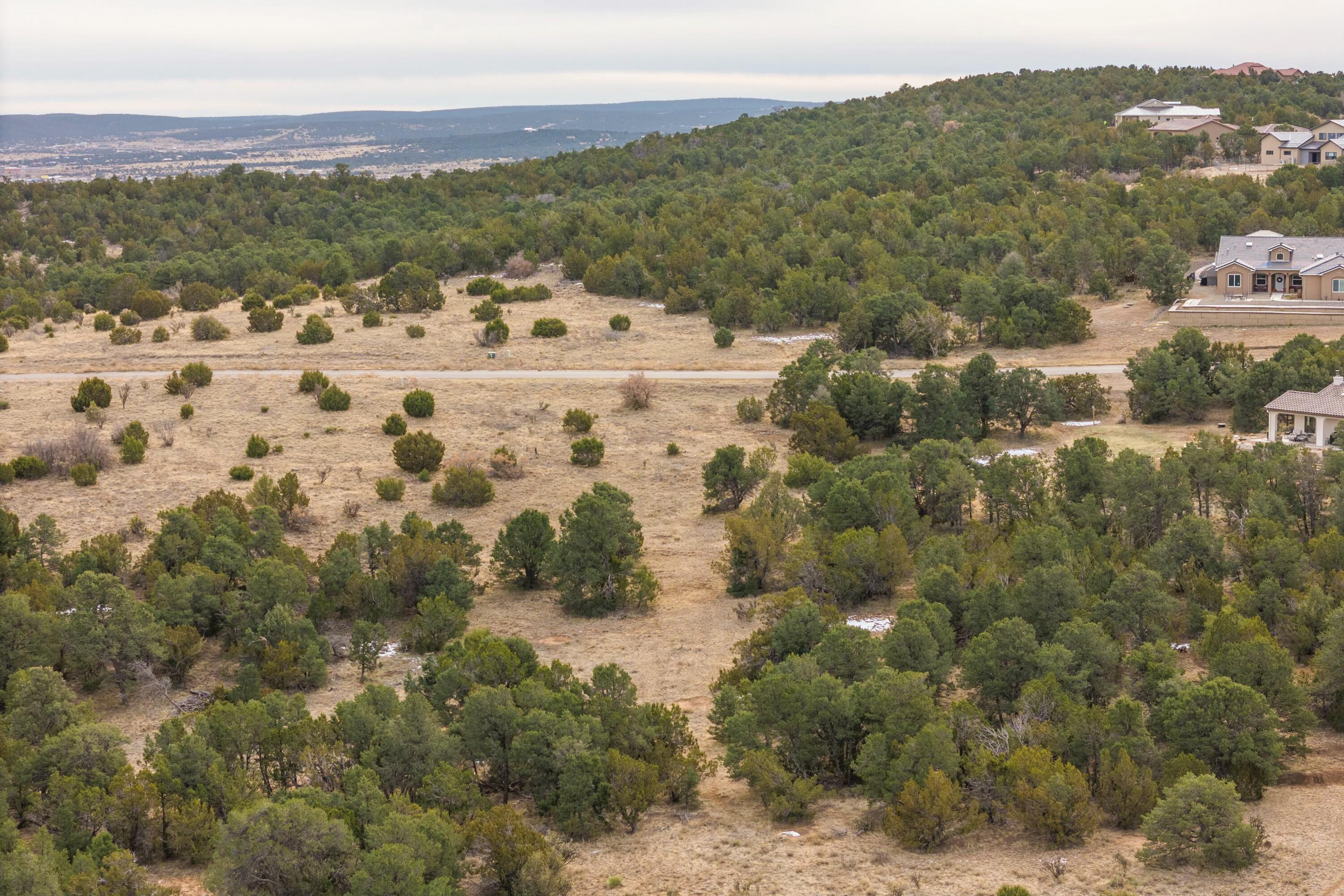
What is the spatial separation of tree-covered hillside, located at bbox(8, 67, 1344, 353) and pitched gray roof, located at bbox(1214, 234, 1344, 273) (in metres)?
2.44

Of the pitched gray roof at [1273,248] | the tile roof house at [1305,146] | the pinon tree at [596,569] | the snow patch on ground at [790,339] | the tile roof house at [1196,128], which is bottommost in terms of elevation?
the pinon tree at [596,569]

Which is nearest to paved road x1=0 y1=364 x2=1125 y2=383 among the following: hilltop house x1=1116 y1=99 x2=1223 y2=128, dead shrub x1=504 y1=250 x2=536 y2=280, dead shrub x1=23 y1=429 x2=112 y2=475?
dead shrub x1=23 y1=429 x2=112 y2=475

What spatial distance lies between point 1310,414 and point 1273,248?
64.8ft

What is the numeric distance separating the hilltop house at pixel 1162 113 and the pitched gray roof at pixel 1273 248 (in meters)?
40.6

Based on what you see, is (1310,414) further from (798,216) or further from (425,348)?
(798,216)

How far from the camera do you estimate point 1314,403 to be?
33.1 meters

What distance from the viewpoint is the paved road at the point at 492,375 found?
4416 cm

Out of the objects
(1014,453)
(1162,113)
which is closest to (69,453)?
(1014,453)

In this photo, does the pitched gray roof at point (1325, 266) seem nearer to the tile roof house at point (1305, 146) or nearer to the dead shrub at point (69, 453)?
the tile roof house at point (1305, 146)

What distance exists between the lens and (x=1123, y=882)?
14.9m

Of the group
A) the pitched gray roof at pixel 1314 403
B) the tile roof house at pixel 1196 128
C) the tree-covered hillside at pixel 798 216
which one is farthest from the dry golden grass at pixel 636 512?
the tile roof house at pixel 1196 128

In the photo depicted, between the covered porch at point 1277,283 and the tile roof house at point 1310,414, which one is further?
the covered porch at point 1277,283

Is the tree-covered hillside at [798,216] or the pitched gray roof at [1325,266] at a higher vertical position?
the tree-covered hillside at [798,216]

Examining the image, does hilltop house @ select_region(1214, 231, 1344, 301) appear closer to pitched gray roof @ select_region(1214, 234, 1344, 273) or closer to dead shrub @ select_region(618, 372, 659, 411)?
pitched gray roof @ select_region(1214, 234, 1344, 273)
